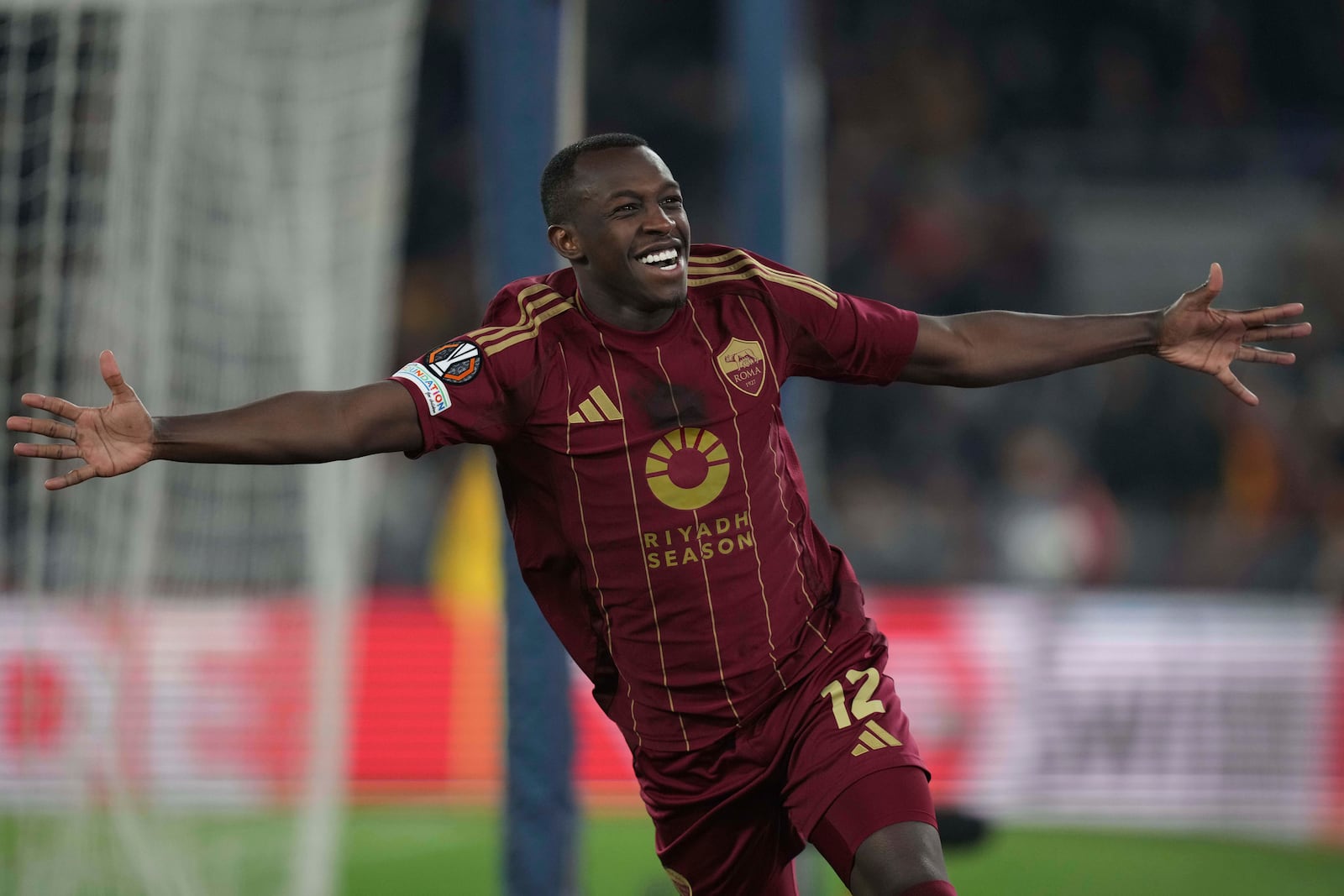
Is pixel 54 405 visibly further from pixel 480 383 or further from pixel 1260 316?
pixel 1260 316

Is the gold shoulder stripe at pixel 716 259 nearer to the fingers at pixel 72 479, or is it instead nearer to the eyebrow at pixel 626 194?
the eyebrow at pixel 626 194

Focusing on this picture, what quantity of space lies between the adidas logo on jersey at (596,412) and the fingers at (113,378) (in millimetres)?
1002

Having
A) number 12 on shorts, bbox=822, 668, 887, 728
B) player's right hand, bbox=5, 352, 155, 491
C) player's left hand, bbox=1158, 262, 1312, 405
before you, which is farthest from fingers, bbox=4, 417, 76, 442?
player's left hand, bbox=1158, 262, 1312, 405

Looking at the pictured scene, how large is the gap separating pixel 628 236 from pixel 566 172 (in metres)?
0.26

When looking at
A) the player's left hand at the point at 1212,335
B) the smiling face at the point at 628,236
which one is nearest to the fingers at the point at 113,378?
the smiling face at the point at 628,236

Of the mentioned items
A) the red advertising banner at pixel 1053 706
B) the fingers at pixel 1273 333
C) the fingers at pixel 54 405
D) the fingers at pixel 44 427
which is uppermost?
the fingers at pixel 1273 333

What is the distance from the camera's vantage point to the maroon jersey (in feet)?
12.8

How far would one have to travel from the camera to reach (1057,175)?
54.4 ft

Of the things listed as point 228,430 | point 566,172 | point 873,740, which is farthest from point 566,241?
point 873,740

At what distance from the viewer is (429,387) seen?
3.75 meters

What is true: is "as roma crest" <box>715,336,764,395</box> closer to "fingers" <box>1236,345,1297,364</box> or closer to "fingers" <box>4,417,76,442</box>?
"fingers" <box>1236,345,1297,364</box>

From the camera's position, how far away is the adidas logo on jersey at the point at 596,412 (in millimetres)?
3887

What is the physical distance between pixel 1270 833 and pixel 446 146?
10.7 m

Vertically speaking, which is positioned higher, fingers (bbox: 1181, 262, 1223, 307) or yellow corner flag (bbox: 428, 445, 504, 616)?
fingers (bbox: 1181, 262, 1223, 307)
